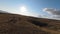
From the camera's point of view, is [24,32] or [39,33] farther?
[39,33]

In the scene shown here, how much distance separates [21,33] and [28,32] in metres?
2.10

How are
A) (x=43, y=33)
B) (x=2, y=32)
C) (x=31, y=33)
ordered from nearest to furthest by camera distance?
(x=2, y=32)
(x=31, y=33)
(x=43, y=33)

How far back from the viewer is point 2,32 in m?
27.9

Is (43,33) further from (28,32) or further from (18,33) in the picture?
(18,33)

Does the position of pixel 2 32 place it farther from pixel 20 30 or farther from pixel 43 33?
pixel 43 33

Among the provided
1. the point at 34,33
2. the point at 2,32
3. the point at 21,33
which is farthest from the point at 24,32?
the point at 2,32

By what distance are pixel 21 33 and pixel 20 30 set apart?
1.69m

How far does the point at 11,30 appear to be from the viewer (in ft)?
98.8

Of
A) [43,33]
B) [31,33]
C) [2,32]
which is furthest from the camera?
[43,33]

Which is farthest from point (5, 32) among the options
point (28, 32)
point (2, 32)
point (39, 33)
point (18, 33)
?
point (39, 33)

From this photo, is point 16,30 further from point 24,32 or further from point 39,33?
point 39,33

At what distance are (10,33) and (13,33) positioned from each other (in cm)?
66

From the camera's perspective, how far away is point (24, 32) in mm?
28656

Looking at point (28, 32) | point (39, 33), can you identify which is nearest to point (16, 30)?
point (28, 32)
